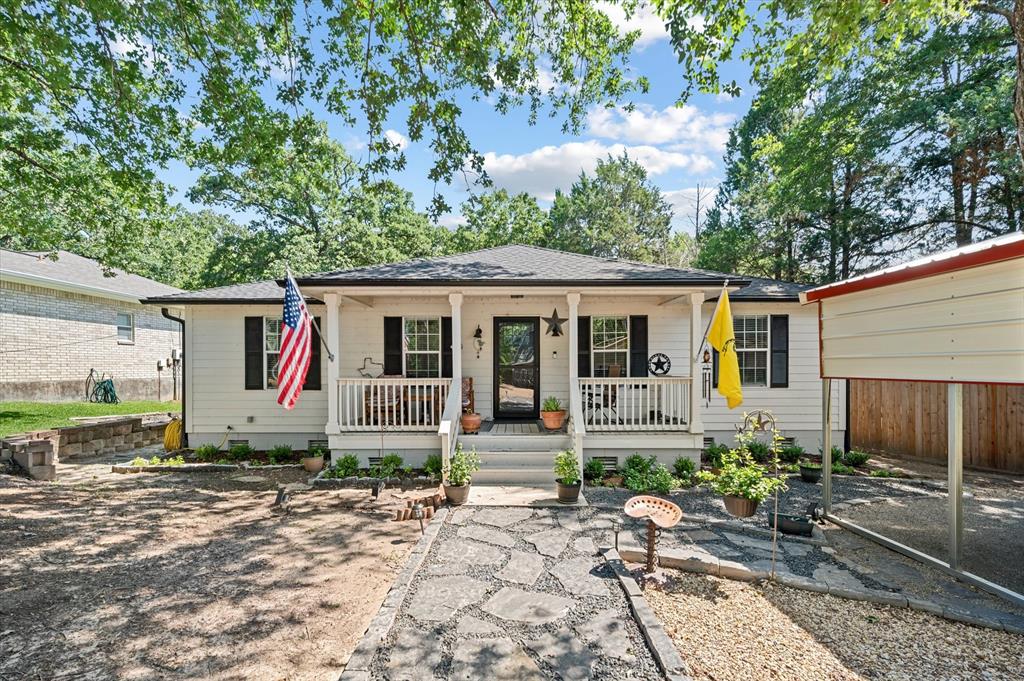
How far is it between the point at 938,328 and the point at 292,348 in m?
7.41

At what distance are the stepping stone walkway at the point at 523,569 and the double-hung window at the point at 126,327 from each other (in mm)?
18731

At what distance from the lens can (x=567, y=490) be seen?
620 centimetres

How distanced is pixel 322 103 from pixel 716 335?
25.5 feet

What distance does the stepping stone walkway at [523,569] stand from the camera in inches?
163

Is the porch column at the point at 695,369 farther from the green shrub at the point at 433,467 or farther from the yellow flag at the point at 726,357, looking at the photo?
the green shrub at the point at 433,467

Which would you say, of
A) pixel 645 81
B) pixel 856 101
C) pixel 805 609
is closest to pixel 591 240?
pixel 856 101

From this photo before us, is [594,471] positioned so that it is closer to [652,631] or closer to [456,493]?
[456,493]

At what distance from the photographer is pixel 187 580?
422cm

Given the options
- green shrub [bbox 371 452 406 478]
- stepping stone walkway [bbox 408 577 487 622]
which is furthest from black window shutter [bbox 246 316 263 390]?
stepping stone walkway [bbox 408 577 487 622]

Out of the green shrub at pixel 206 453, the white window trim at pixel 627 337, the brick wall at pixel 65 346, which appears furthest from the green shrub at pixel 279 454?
the brick wall at pixel 65 346

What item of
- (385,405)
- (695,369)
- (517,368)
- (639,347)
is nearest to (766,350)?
→ (639,347)

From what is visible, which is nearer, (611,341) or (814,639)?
(814,639)

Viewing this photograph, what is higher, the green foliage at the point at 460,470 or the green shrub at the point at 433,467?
the green foliage at the point at 460,470

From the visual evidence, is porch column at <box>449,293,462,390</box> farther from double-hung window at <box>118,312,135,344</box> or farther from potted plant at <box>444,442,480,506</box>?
double-hung window at <box>118,312,135,344</box>
